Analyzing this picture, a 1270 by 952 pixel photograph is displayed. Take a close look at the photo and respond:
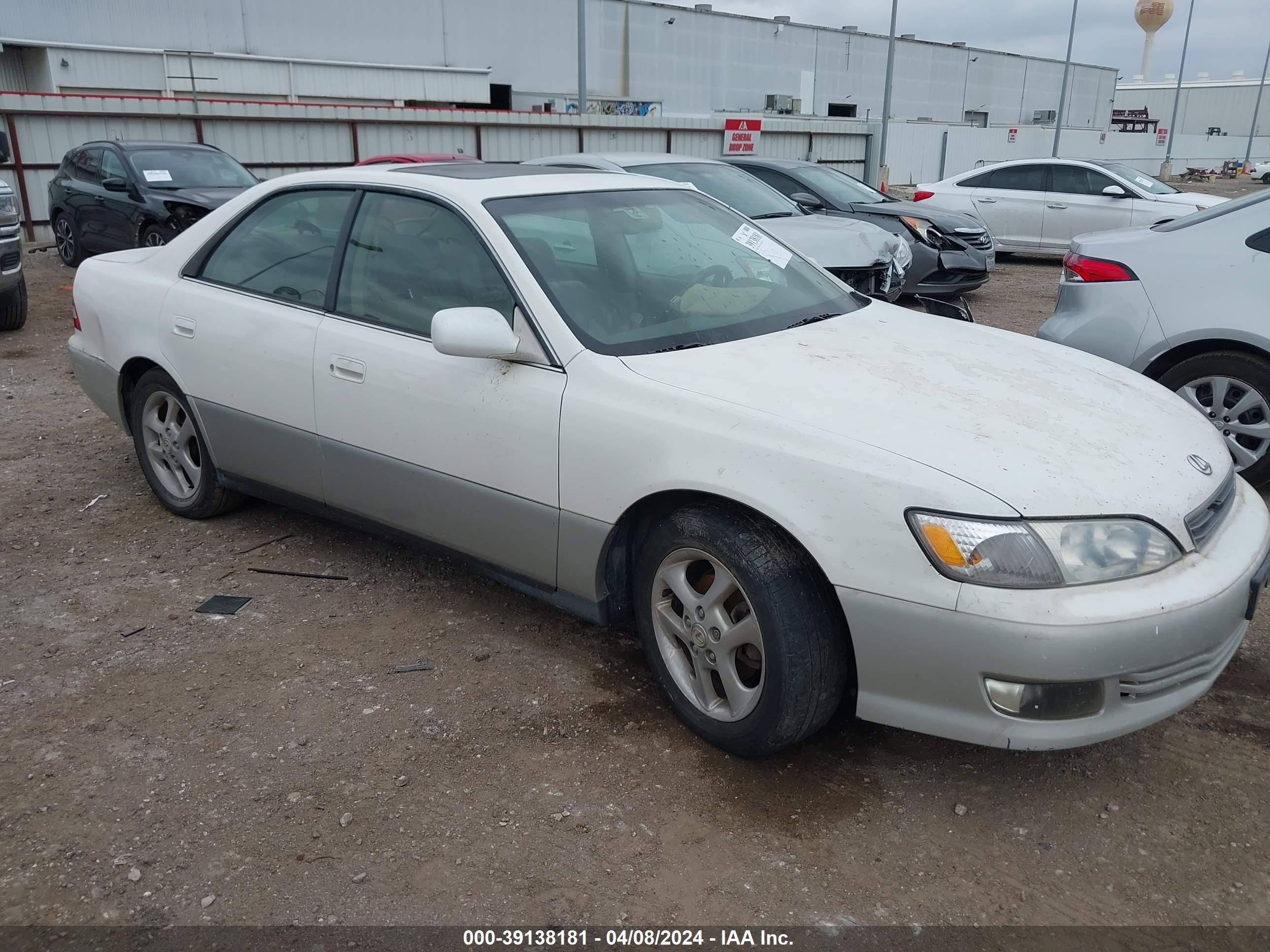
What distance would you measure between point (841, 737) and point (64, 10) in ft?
103

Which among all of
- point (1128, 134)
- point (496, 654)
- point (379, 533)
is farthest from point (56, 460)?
point (1128, 134)

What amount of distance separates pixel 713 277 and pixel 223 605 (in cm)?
226

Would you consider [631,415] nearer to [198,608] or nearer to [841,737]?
[841,737]

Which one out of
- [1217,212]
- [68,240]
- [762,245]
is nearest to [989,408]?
[762,245]

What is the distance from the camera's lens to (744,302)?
11.9 feet

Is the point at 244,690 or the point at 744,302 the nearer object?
the point at 244,690

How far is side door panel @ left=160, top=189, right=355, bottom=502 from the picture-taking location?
3898 mm

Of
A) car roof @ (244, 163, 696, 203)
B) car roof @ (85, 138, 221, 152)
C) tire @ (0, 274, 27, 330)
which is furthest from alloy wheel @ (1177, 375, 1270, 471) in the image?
car roof @ (85, 138, 221, 152)

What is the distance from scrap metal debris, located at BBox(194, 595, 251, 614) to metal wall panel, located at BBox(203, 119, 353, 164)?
51.3ft

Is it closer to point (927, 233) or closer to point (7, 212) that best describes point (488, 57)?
point (927, 233)

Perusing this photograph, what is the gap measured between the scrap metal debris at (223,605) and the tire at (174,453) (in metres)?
0.66

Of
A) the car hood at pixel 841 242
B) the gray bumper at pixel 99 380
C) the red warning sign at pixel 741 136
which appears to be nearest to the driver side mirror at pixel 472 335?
the gray bumper at pixel 99 380

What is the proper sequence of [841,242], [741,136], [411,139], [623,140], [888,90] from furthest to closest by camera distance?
1. [888,90]
2. [623,140]
3. [741,136]
4. [411,139]
5. [841,242]

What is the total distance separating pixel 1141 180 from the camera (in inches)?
559
